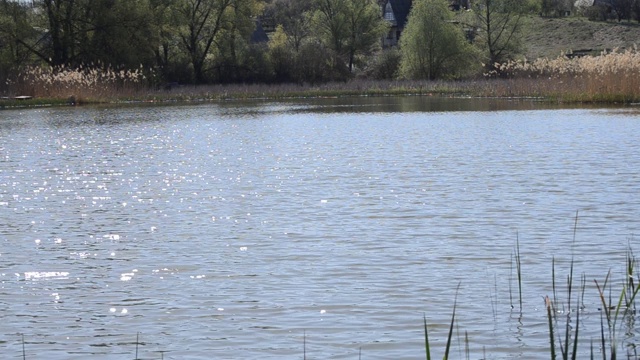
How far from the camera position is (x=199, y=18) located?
66688 mm

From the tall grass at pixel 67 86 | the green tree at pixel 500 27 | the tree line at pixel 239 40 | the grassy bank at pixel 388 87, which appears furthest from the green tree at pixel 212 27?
the green tree at pixel 500 27

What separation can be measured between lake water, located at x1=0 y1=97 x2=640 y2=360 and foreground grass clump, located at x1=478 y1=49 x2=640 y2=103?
13335 mm

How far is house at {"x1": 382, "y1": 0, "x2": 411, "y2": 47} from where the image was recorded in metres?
109

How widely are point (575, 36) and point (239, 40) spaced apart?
37963mm

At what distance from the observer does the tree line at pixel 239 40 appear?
58.2 m

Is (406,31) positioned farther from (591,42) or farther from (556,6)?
(556,6)

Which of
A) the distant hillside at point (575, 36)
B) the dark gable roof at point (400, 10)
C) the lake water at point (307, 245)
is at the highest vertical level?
the dark gable roof at point (400, 10)

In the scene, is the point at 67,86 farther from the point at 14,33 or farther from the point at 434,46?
the point at 434,46

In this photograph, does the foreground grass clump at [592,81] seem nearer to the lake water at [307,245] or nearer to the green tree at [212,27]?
the lake water at [307,245]

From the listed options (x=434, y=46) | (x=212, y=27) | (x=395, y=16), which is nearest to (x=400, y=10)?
(x=395, y=16)

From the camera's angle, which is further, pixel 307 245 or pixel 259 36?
pixel 259 36

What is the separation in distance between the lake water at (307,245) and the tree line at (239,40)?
3554 centimetres

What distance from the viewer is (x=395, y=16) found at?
359 ft

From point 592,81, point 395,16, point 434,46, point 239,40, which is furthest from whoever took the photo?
point 395,16
